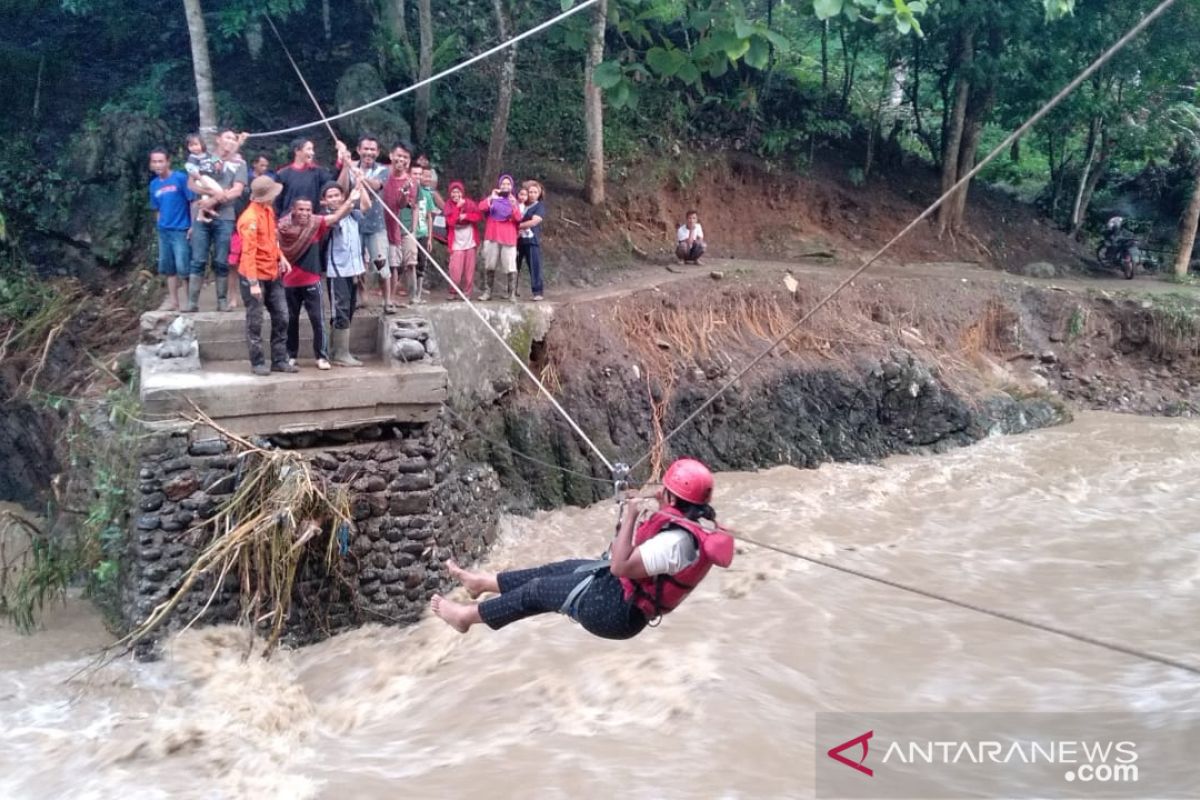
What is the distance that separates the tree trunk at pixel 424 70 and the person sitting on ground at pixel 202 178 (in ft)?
14.1

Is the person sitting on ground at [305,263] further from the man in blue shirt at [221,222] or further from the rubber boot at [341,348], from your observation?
the man in blue shirt at [221,222]

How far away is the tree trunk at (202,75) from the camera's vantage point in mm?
9859

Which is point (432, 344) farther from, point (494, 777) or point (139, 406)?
point (494, 777)

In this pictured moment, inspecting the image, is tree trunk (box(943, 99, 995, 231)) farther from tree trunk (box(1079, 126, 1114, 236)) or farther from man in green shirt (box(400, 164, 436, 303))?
man in green shirt (box(400, 164, 436, 303))

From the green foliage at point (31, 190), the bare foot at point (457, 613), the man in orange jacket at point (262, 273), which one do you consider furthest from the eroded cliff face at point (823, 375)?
the green foliage at point (31, 190)

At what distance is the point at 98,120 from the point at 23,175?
3.44 ft

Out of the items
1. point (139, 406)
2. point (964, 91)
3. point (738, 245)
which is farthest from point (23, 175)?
point (964, 91)

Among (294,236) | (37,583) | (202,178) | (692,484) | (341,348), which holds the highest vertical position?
(202,178)

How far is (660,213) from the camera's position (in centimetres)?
1295

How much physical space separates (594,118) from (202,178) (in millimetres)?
5320

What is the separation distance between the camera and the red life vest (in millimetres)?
4559

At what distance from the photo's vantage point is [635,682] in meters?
6.10

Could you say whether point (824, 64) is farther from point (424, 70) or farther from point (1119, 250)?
point (424, 70)

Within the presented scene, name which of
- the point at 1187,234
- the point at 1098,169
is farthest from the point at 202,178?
the point at 1187,234
